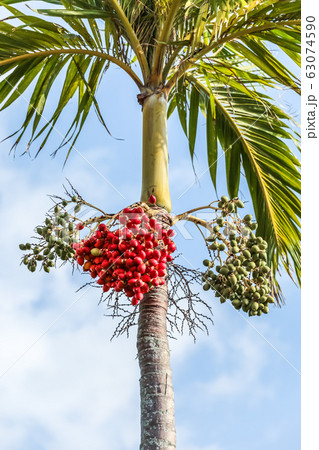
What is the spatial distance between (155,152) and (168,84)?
0.54 m

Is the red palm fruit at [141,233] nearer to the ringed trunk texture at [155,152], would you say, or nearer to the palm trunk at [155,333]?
the palm trunk at [155,333]

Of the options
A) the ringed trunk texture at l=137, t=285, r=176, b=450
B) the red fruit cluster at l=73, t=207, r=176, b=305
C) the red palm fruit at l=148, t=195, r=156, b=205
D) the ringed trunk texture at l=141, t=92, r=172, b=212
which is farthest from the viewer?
the ringed trunk texture at l=141, t=92, r=172, b=212

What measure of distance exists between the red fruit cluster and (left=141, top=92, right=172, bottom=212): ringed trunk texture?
0.30 metres

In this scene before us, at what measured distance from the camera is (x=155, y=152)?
3.30m

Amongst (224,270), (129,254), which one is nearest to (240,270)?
(224,270)

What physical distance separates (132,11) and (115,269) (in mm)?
1751

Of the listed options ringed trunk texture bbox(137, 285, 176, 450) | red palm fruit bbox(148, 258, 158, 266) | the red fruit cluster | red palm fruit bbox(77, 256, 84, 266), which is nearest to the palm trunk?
ringed trunk texture bbox(137, 285, 176, 450)

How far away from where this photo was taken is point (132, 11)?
3508mm

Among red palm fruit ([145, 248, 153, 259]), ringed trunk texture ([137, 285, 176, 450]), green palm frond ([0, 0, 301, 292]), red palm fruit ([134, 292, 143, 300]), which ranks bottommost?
ringed trunk texture ([137, 285, 176, 450])

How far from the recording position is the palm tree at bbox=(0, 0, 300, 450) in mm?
2966

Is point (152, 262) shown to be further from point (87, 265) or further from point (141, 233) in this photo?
point (87, 265)

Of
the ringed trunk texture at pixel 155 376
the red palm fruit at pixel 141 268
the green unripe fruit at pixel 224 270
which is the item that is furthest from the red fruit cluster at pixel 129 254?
the green unripe fruit at pixel 224 270

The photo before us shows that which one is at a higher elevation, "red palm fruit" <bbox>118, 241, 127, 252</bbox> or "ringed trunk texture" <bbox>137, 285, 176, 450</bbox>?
"red palm fruit" <bbox>118, 241, 127, 252</bbox>

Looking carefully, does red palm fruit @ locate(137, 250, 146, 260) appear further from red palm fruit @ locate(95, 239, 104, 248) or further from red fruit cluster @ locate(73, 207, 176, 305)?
red palm fruit @ locate(95, 239, 104, 248)
